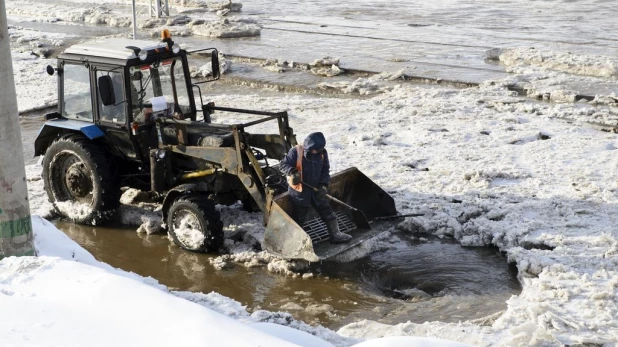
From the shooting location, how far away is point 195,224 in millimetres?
9742

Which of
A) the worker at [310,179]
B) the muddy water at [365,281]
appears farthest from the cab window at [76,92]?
the worker at [310,179]

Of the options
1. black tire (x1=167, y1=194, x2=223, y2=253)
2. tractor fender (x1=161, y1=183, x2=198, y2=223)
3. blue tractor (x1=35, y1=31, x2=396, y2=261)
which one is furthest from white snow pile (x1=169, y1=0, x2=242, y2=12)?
black tire (x1=167, y1=194, x2=223, y2=253)

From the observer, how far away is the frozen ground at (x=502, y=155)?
26.3 feet

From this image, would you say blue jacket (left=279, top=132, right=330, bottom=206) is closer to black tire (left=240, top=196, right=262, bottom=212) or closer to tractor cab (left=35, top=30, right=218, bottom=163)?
black tire (left=240, top=196, right=262, bottom=212)

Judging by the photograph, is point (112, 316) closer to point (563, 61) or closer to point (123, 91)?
point (123, 91)

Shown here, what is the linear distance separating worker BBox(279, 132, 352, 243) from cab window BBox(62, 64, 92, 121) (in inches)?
118

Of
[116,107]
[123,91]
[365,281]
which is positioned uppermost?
[123,91]

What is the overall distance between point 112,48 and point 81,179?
171cm

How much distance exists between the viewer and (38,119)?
16625mm

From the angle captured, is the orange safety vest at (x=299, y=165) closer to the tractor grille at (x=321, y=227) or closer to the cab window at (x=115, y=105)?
the tractor grille at (x=321, y=227)

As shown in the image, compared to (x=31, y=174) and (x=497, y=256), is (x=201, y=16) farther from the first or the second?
(x=497, y=256)

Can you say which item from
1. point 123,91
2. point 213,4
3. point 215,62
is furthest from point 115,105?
point 213,4

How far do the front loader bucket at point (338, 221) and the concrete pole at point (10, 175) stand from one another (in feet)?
8.24

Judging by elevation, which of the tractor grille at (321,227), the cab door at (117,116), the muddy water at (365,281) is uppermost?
the cab door at (117,116)
